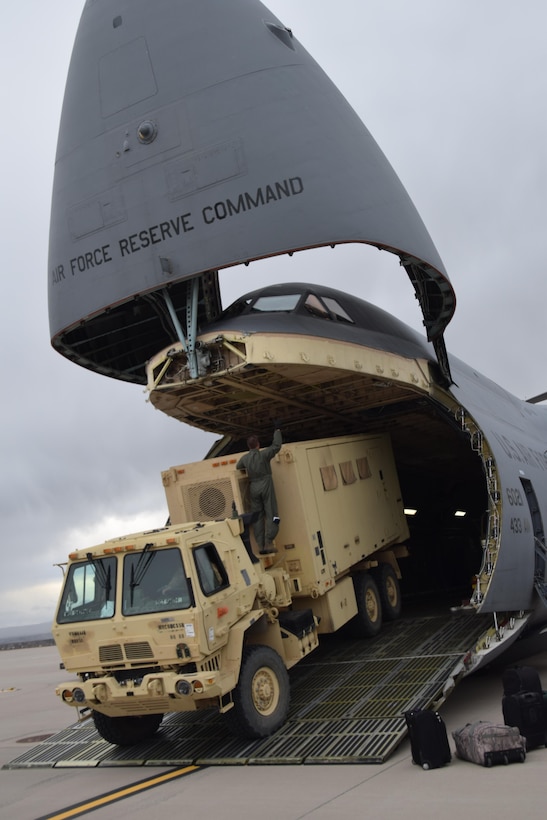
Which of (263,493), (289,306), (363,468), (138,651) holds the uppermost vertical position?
(289,306)

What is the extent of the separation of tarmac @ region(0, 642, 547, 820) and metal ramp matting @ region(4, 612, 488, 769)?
0.57 ft

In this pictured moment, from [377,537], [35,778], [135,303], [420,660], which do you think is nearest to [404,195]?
[135,303]

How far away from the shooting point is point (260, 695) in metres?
8.98

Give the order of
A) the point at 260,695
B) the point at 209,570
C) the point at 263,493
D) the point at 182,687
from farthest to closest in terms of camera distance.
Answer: the point at 263,493
the point at 260,695
the point at 209,570
the point at 182,687

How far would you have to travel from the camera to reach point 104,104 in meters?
11.2

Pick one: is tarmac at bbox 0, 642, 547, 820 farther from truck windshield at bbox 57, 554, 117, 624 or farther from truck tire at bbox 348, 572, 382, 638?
truck tire at bbox 348, 572, 382, 638

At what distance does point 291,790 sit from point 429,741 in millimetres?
1371

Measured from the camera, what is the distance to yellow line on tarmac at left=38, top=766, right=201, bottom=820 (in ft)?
23.4

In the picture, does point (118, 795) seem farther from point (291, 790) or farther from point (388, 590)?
point (388, 590)

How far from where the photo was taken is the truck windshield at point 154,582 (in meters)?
8.47

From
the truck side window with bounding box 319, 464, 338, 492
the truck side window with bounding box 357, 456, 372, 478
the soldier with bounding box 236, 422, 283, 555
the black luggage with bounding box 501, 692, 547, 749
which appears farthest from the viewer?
the truck side window with bounding box 357, 456, 372, 478

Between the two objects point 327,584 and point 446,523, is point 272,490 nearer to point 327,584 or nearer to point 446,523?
point 327,584

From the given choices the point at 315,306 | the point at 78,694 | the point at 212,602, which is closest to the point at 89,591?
the point at 78,694

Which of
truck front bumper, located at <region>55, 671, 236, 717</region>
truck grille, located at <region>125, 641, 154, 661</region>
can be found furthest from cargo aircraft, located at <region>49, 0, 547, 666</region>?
truck front bumper, located at <region>55, 671, 236, 717</region>
